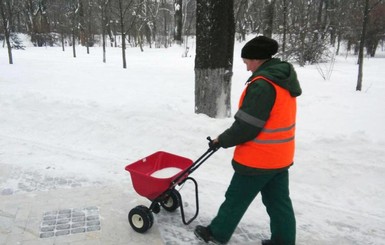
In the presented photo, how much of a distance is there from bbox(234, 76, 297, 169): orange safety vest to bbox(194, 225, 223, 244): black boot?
78 centimetres

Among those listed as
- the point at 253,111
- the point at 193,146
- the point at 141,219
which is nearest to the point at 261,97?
the point at 253,111

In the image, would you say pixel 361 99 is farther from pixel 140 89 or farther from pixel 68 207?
pixel 68 207

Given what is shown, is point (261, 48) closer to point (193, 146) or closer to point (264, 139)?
point (264, 139)

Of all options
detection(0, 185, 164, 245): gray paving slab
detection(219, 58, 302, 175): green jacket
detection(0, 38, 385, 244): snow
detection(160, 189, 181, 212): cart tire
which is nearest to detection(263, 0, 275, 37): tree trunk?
Result: detection(0, 38, 385, 244): snow

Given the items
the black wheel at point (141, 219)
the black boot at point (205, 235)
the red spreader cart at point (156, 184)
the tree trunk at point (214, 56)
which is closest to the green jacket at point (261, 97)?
the red spreader cart at point (156, 184)

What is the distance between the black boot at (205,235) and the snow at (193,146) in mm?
283

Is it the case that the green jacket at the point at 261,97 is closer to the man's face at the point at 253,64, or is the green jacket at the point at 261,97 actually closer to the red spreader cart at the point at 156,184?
the man's face at the point at 253,64

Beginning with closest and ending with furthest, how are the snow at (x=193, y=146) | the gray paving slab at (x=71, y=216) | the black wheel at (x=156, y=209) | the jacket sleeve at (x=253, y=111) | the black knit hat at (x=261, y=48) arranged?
the jacket sleeve at (x=253, y=111)
the black knit hat at (x=261, y=48)
the gray paving slab at (x=71, y=216)
the black wheel at (x=156, y=209)
the snow at (x=193, y=146)

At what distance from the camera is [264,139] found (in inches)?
104

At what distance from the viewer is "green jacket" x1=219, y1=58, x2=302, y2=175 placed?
2.49 metres

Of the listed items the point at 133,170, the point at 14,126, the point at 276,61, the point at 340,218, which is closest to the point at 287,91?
the point at 276,61

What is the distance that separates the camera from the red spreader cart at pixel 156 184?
3.13 m

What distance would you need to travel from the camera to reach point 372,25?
2481cm

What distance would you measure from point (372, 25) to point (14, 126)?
2527cm
